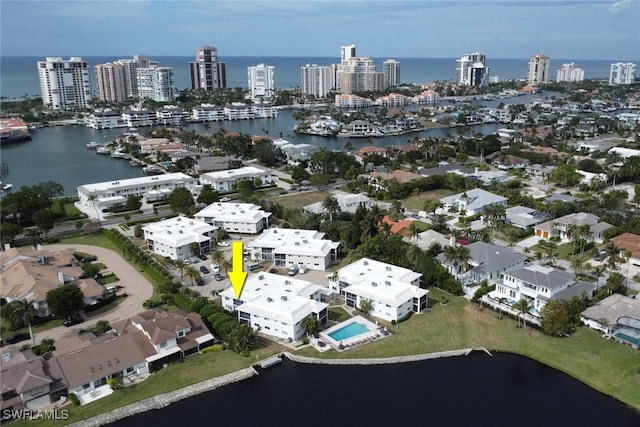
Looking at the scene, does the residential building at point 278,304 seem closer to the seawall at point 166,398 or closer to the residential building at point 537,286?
the seawall at point 166,398

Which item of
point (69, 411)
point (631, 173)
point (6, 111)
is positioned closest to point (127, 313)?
point (69, 411)

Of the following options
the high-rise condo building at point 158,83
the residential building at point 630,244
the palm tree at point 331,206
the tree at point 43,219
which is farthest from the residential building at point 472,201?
the high-rise condo building at point 158,83

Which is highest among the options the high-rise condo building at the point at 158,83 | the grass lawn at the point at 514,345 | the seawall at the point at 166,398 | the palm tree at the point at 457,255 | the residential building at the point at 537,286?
the high-rise condo building at the point at 158,83

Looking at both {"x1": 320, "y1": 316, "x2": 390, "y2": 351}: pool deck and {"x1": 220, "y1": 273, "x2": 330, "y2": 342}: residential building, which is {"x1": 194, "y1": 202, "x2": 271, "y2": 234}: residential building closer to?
{"x1": 220, "y1": 273, "x2": 330, "y2": 342}: residential building

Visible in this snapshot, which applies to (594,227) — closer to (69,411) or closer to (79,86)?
(69,411)

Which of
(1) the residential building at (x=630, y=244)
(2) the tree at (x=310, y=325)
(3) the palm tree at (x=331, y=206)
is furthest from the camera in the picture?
(3) the palm tree at (x=331, y=206)
